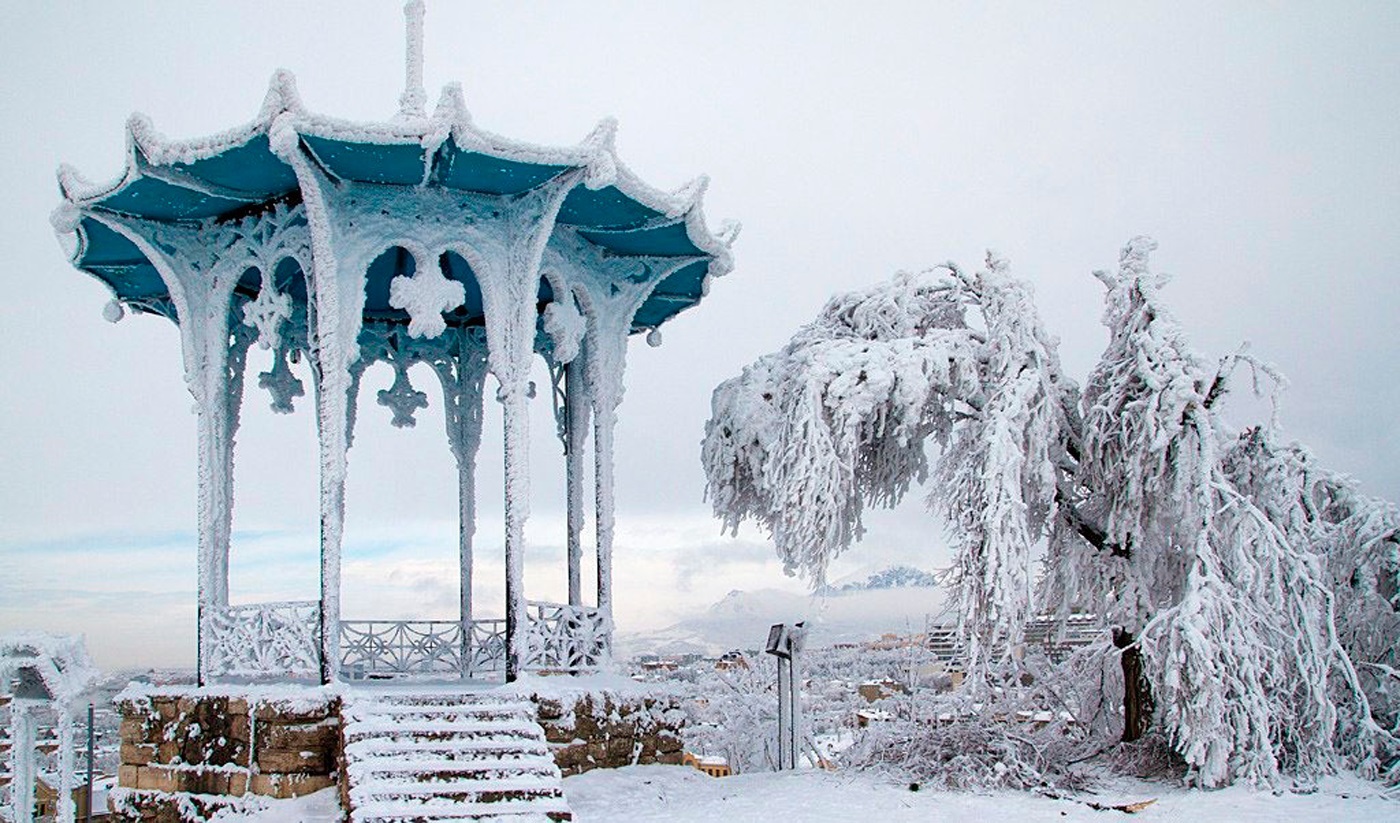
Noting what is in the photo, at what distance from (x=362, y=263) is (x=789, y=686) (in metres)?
6.06

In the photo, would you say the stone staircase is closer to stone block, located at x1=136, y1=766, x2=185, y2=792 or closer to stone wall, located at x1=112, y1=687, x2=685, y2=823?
stone wall, located at x1=112, y1=687, x2=685, y2=823

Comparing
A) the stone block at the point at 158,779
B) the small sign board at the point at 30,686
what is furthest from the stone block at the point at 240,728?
the small sign board at the point at 30,686

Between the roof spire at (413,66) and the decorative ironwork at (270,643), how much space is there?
462 cm

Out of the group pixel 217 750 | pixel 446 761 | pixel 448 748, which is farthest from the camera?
pixel 217 750

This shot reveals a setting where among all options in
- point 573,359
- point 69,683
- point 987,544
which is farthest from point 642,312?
point 69,683

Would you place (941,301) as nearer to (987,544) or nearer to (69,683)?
(987,544)

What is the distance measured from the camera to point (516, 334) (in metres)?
10.6

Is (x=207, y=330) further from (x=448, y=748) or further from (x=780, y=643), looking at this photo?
(x=780, y=643)

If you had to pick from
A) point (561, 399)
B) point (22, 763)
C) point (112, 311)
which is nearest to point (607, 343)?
point (561, 399)

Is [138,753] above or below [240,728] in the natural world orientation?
below

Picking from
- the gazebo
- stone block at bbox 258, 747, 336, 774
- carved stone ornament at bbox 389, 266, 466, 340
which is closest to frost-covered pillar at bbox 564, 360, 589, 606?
the gazebo

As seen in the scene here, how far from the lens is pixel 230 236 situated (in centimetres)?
1112

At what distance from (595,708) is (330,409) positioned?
3379 millimetres

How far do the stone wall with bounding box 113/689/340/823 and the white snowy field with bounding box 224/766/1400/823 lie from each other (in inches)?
9.7
